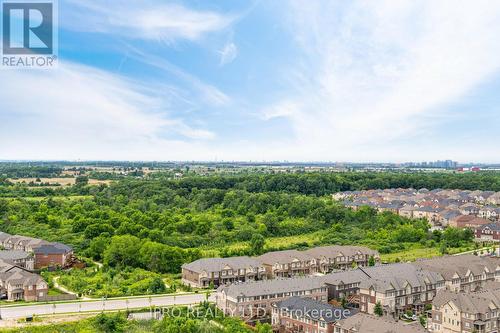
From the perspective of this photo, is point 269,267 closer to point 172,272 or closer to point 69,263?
point 172,272

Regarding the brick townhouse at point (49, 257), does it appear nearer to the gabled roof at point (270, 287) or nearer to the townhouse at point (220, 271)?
the townhouse at point (220, 271)

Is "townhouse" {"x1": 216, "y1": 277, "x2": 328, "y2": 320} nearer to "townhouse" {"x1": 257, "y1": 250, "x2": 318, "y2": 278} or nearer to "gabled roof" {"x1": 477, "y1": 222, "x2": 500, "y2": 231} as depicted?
"townhouse" {"x1": 257, "y1": 250, "x2": 318, "y2": 278}

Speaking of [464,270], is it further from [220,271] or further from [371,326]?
[220,271]

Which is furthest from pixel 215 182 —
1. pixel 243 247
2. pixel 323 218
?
pixel 243 247

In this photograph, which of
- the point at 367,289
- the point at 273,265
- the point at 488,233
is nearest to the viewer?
the point at 367,289

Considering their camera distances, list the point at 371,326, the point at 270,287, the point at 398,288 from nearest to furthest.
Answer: the point at 371,326 < the point at 270,287 < the point at 398,288

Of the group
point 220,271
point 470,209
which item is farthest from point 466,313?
point 470,209

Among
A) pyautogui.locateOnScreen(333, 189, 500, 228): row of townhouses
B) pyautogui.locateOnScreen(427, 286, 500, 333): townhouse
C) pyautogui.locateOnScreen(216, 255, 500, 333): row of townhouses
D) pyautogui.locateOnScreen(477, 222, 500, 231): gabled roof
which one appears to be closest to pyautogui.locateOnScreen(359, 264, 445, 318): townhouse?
pyautogui.locateOnScreen(216, 255, 500, 333): row of townhouses
